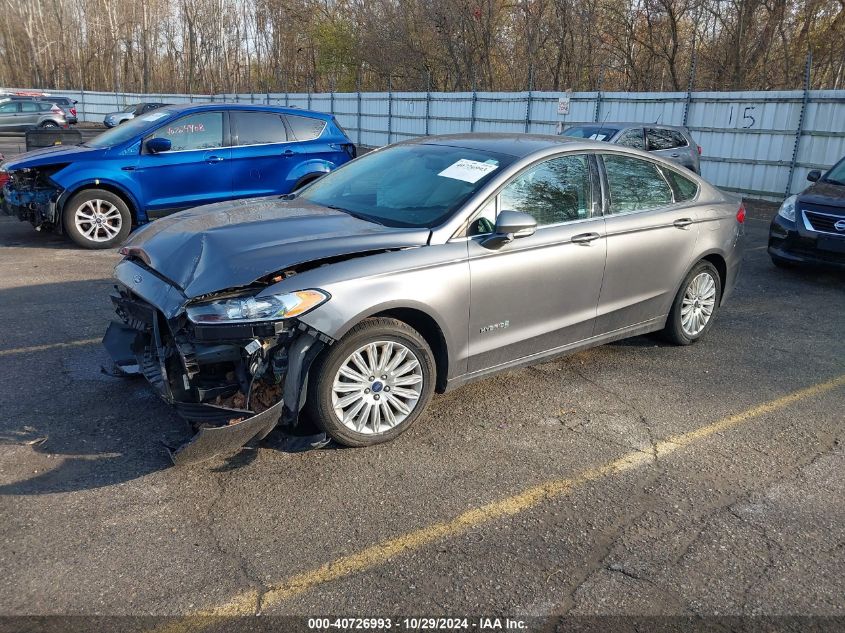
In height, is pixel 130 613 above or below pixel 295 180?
below

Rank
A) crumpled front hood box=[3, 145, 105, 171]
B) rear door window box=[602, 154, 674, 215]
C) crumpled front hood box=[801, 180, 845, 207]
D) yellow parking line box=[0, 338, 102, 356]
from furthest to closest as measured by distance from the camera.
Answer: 1. crumpled front hood box=[3, 145, 105, 171]
2. crumpled front hood box=[801, 180, 845, 207]
3. yellow parking line box=[0, 338, 102, 356]
4. rear door window box=[602, 154, 674, 215]

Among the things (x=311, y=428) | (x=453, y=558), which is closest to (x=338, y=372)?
(x=311, y=428)

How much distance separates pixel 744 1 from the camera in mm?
20594

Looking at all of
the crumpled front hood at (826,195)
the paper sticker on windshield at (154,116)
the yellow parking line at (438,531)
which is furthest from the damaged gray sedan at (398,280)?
the paper sticker on windshield at (154,116)

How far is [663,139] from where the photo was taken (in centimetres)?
1305

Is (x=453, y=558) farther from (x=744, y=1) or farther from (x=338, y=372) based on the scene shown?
(x=744, y=1)

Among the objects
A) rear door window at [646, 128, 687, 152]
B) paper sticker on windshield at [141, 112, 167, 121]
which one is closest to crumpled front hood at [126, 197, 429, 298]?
paper sticker on windshield at [141, 112, 167, 121]

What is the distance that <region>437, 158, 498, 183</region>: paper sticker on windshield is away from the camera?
4398 millimetres

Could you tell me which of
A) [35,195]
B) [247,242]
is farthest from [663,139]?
[247,242]

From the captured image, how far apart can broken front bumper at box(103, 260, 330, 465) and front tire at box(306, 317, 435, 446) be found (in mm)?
129

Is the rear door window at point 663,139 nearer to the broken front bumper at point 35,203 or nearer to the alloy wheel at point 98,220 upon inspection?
the alloy wheel at point 98,220

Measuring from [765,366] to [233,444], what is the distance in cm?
416

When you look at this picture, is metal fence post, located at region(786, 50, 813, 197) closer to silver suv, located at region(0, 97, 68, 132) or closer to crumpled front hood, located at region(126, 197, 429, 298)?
crumpled front hood, located at region(126, 197, 429, 298)

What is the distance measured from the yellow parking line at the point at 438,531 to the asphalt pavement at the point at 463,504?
0.01 metres
